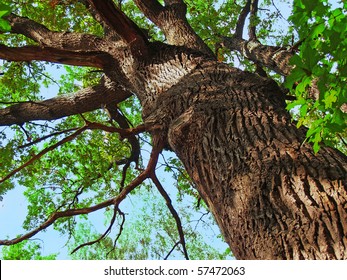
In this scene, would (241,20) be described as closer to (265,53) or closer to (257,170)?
(265,53)

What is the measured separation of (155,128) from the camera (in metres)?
3.48

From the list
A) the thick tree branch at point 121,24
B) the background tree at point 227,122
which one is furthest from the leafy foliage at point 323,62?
the thick tree branch at point 121,24

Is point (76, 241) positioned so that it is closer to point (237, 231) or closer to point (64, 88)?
point (64, 88)

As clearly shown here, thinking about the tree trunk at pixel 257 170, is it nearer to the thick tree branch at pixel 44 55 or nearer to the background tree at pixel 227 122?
the background tree at pixel 227 122

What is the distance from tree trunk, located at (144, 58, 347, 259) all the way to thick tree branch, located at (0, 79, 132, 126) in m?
2.24

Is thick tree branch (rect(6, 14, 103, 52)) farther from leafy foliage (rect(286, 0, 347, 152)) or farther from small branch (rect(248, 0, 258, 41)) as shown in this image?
small branch (rect(248, 0, 258, 41))

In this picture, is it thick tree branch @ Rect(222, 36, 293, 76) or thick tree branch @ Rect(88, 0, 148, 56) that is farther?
thick tree branch @ Rect(222, 36, 293, 76)

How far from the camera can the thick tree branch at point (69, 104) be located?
560cm

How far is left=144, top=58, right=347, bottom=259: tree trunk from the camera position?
1970mm

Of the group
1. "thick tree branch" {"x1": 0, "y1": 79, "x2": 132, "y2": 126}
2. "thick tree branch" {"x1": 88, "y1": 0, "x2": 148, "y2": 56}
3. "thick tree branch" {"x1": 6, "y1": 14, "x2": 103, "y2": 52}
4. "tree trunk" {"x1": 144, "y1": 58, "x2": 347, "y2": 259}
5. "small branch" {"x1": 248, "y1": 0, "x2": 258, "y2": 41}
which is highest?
"small branch" {"x1": 248, "y1": 0, "x2": 258, "y2": 41}

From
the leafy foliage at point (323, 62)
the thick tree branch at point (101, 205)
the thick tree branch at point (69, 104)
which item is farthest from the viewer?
the thick tree branch at point (69, 104)

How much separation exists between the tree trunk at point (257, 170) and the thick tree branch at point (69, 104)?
2243mm

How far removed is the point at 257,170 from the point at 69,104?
380 cm

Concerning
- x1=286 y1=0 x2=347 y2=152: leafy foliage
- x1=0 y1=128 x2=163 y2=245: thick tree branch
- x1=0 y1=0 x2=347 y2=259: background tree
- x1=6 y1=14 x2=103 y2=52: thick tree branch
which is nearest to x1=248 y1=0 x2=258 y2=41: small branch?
x1=0 y1=0 x2=347 y2=259: background tree
